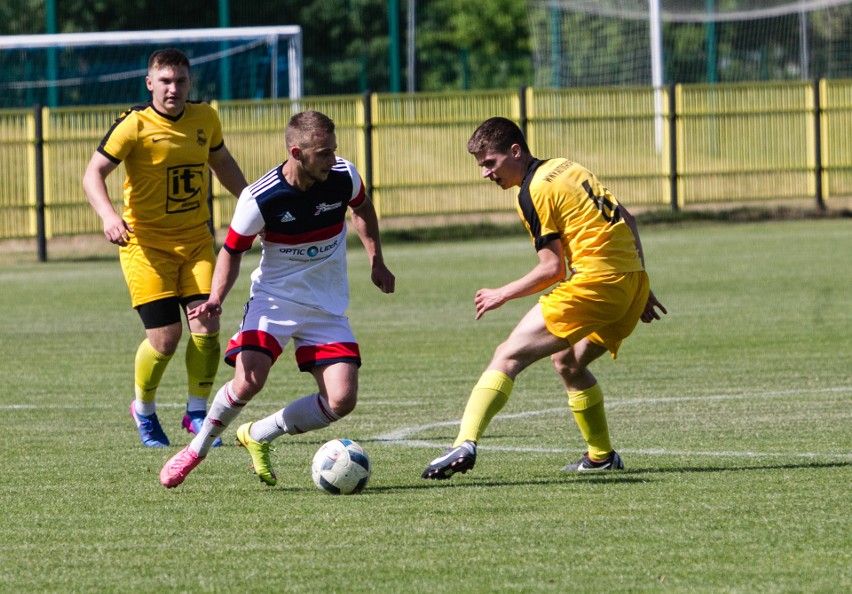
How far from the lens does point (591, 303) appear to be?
7152 millimetres

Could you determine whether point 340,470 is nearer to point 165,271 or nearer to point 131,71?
point 165,271

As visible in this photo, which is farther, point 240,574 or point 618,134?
point 618,134

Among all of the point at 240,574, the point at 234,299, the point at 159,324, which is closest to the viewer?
the point at 240,574

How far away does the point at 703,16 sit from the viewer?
35.8m

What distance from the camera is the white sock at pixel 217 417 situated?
7191 millimetres

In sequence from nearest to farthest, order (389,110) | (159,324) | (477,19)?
1. (159,324)
2. (389,110)
3. (477,19)

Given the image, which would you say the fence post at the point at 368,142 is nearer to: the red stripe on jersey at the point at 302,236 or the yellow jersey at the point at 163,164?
the yellow jersey at the point at 163,164

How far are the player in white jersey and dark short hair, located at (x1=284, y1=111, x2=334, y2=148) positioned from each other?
32 millimetres

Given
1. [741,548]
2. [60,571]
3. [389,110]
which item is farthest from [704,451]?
[389,110]

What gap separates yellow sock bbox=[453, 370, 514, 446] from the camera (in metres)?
7.07

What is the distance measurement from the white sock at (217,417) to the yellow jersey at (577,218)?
1.64m

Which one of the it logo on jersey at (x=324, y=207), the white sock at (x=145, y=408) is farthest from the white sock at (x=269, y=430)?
the white sock at (x=145, y=408)

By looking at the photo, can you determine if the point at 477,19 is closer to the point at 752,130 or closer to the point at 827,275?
the point at 752,130

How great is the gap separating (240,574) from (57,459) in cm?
319
